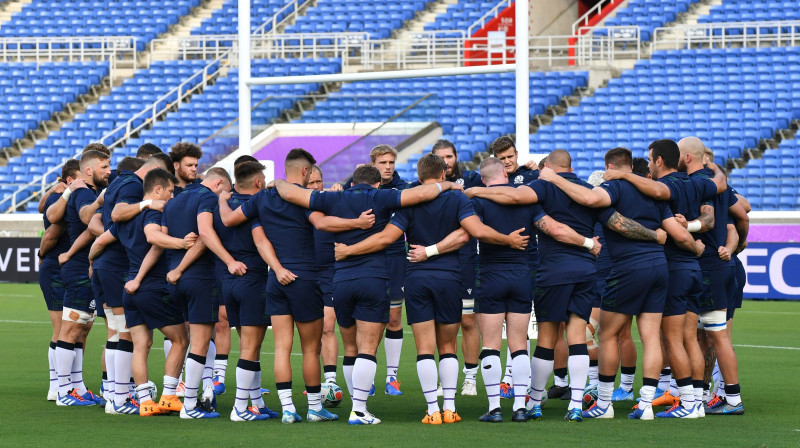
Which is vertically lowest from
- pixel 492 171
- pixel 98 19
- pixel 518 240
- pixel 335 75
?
pixel 518 240

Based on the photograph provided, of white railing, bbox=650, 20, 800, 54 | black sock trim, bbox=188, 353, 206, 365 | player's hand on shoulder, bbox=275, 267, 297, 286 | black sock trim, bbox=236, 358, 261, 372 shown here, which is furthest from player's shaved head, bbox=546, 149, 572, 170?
white railing, bbox=650, 20, 800, 54

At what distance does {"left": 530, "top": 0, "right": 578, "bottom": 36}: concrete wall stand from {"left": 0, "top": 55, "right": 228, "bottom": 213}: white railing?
8.42 meters

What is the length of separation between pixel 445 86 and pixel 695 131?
562 cm

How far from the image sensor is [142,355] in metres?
9.09

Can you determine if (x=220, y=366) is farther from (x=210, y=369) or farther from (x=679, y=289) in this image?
(x=679, y=289)

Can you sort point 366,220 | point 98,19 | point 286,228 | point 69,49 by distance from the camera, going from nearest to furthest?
1. point 366,220
2. point 286,228
3. point 69,49
4. point 98,19

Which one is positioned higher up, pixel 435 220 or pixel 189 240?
pixel 435 220

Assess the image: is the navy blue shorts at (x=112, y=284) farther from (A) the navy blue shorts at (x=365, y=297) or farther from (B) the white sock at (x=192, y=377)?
(A) the navy blue shorts at (x=365, y=297)

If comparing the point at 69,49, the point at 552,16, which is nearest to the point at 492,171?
the point at 552,16

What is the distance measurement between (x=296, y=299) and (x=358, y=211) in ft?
2.49

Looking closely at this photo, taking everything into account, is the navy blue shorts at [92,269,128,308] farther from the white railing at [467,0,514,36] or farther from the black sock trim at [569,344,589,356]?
the white railing at [467,0,514,36]

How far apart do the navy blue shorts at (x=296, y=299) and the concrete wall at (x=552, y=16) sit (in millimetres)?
24702

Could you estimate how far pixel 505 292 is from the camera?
8602 millimetres

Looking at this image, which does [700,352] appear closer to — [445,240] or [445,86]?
[445,240]
